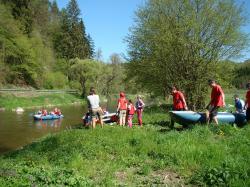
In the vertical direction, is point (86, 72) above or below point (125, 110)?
above

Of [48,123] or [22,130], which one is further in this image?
[48,123]

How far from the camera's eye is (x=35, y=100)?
55.0 metres

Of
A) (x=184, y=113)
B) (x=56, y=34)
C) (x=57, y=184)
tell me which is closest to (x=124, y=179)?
(x=57, y=184)

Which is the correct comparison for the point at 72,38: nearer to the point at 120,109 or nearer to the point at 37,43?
the point at 37,43

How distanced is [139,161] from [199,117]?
551 cm

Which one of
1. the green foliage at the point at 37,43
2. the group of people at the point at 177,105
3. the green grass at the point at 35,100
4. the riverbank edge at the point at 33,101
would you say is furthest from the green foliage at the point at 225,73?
the green foliage at the point at 37,43

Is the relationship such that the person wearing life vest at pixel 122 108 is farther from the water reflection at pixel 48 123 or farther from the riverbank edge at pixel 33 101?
the riverbank edge at pixel 33 101

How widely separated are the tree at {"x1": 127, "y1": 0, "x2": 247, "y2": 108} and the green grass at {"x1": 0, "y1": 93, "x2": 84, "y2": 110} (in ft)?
86.7

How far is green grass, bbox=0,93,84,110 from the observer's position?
4850 cm

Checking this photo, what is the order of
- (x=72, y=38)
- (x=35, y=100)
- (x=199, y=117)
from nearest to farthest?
1. (x=199, y=117)
2. (x=35, y=100)
3. (x=72, y=38)

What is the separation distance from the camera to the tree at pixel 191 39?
25938mm

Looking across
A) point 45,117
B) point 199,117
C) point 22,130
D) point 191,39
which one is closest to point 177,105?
point 199,117

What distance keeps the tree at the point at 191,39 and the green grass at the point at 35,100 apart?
26.4 m

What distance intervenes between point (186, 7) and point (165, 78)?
5.27m
